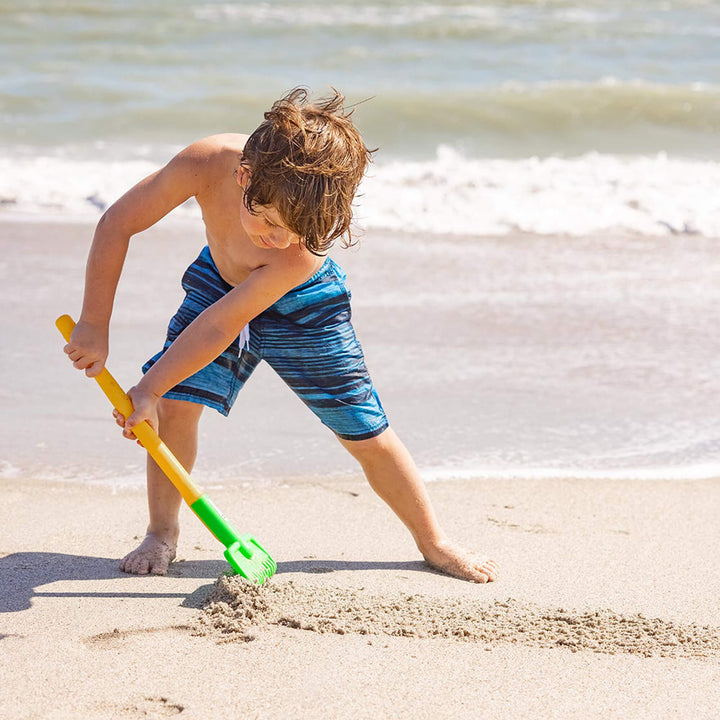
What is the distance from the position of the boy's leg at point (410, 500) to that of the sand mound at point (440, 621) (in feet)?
0.50

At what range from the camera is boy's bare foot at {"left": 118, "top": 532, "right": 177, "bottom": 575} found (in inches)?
90.3

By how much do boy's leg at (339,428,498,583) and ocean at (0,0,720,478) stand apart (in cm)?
50

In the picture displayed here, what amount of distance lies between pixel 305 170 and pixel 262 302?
287mm

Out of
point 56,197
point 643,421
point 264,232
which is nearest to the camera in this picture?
point 264,232

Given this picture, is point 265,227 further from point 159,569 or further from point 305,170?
point 159,569

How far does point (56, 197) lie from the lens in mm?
5793

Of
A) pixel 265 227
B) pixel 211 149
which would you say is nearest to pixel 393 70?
pixel 211 149

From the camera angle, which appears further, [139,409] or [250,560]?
[250,560]

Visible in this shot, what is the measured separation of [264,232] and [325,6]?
1216 cm

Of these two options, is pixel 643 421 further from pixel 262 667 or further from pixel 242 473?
pixel 262 667

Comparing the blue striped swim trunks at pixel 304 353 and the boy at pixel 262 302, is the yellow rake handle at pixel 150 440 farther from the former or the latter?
the blue striped swim trunks at pixel 304 353

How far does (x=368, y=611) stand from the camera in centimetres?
212

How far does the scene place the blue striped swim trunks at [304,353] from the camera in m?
2.25

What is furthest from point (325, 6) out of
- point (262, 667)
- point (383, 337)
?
point (262, 667)
